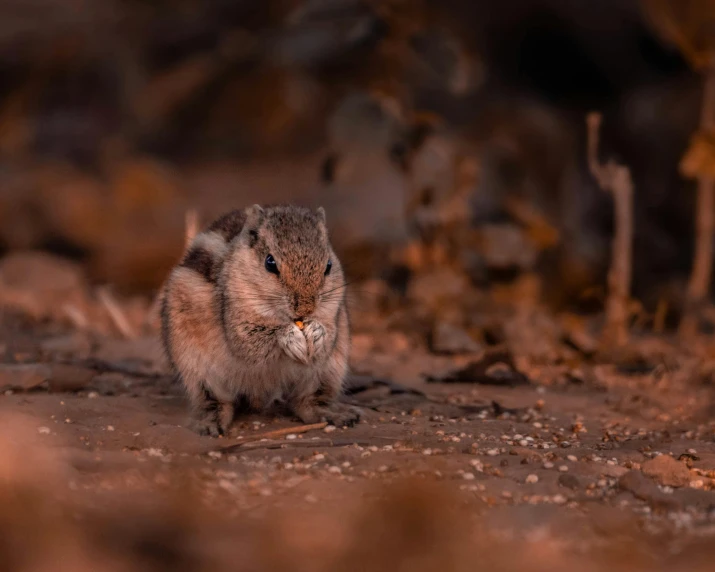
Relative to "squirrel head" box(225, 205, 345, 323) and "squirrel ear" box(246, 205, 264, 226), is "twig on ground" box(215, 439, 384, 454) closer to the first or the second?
"squirrel head" box(225, 205, 345, 323)

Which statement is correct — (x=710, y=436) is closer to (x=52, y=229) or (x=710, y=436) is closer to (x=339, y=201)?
(x=339, y=201)

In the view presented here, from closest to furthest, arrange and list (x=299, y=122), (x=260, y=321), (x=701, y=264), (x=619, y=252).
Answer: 1. (x=260, y=321)
2. (x=619, y=252)
3. (x=701, y=264)
4. (x=299, y=122)

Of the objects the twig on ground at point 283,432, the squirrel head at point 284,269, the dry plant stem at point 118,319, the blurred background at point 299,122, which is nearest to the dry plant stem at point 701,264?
the blurred background at point 299,122

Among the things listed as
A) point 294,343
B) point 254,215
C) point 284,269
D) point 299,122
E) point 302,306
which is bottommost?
point 294,343

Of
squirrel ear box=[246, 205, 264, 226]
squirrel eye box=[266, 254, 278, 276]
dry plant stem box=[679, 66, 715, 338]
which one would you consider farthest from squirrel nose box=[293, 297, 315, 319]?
dry plant stem box=[679, 66, 715, 338]

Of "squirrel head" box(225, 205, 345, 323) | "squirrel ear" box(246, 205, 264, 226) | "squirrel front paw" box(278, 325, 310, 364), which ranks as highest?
"squirrel ear" box(246, 205, 264, 226)

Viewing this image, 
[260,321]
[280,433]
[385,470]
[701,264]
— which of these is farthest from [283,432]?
[701,264]

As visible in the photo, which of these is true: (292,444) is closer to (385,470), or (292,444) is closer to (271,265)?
(385,470)

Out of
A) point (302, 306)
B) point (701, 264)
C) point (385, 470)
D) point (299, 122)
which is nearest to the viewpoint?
point (385, 470)
